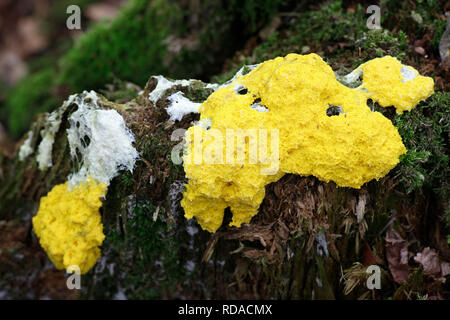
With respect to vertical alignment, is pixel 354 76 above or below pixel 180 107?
above

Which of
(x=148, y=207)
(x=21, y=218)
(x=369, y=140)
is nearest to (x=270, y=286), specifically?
(x=148, y=207)

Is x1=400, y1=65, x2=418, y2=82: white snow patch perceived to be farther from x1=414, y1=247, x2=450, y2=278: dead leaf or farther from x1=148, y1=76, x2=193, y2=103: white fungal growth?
x1=148, y1=76, x2=193, y2=103: white fungal growth

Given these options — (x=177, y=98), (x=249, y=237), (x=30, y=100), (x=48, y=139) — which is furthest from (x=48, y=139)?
(x=30, y=100)

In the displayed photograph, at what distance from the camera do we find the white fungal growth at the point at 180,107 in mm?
2826

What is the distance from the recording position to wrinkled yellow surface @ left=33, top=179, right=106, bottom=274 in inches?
114

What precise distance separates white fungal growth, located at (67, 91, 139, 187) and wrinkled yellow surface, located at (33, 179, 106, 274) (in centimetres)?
11

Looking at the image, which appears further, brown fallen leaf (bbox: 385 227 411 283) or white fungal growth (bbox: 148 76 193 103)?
white fungal growth (bbox: 148 76 193 103)

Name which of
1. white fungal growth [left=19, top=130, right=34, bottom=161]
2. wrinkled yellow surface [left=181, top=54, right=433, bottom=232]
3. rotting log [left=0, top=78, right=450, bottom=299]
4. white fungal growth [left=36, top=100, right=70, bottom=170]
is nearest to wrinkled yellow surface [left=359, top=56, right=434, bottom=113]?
wrinkled yellow surface [left=181, top=54, right=433, bottom=232]

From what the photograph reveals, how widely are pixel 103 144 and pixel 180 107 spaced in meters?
0.66

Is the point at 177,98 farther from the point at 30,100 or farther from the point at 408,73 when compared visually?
the point at 30,100

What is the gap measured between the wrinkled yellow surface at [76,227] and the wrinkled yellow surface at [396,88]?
219 cm

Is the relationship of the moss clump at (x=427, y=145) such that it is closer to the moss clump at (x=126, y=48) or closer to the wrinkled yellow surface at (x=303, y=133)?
Result: the wrinkled yellow surface at (x=303, y=133)

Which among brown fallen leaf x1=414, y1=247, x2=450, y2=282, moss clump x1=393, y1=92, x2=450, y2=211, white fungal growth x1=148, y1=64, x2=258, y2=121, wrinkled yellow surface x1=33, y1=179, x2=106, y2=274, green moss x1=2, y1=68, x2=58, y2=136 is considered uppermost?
green moss x1=2, y1=68, x2=58, y2=136

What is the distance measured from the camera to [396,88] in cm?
263
